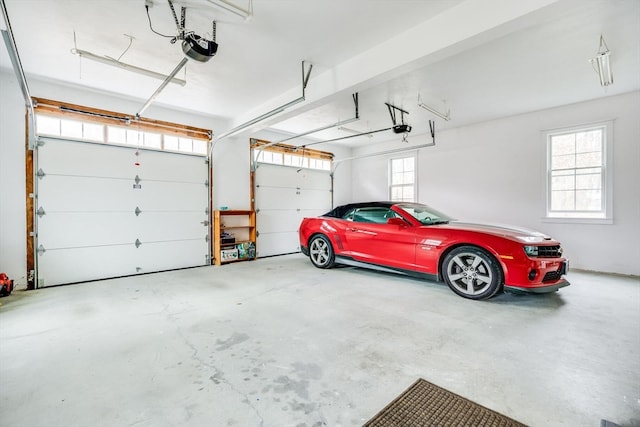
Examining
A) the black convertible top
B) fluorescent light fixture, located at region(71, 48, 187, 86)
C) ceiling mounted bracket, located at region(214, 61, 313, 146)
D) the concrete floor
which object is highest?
fluorescent light fixture, located at region(71, 48, 187, 86)

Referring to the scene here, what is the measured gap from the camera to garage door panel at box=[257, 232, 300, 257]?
6.41 m

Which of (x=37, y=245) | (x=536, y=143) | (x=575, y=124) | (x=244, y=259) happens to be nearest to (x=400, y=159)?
(x=536, y=143)

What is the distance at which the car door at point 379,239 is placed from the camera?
388 centimetres

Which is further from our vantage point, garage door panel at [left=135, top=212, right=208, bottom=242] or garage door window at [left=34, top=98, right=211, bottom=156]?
garage door panel at [left=135, top=212, right=208, bottom=242]

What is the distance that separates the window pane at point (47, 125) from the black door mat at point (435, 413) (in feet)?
17.7

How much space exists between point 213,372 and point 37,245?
3.90 metres

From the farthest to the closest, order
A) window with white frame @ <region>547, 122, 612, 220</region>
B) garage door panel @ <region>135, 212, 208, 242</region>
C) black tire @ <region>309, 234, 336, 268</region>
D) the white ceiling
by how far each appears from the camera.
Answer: black tire @ <region>309, 234, 336, 268</region> < garage door panel @ <region>135, 212, 208, 242</region> < window with white frame @ <region>547, 122, 612, 220</region> < the white ceiling

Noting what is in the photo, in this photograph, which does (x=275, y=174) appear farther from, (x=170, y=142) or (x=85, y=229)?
(x=85, y=229)

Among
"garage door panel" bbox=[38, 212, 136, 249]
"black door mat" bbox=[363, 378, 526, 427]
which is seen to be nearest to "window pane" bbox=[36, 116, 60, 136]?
"garage door panel" bbox=[38, 212, 136, 249]

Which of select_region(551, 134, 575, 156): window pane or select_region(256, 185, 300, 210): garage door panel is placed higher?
select_region(551, 134, 575, 156): window pane

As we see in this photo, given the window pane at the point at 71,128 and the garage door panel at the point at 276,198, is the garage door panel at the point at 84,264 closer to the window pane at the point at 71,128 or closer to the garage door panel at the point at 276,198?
the window pane at the point at 71,128

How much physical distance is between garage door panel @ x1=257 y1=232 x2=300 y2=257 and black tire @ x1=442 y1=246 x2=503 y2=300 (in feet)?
13.2

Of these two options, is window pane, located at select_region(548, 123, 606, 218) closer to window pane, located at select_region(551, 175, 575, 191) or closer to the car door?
window pane, located at select_region(551, 175, 575, 191)

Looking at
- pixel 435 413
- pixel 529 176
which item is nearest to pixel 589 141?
pixel 529 176
